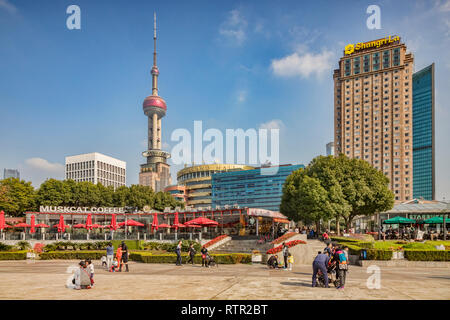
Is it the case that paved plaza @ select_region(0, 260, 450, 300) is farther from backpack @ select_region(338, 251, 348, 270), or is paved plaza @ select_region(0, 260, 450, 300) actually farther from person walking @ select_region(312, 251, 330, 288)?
backpack @ select_region(338, 251, 348, 270)

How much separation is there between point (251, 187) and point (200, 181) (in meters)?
24.7

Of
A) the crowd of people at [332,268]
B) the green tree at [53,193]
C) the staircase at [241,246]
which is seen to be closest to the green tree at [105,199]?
the green tree at [53,193]

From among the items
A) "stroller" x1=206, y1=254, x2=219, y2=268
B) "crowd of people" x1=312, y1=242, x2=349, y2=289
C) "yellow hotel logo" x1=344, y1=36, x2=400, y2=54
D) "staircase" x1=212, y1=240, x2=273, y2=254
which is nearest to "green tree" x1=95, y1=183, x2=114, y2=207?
"staircase" x1=212, y1=240, x2=273, y2=254

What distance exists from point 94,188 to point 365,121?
99148 mm

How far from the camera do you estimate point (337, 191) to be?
45.6m

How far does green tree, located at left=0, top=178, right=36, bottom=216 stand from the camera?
2569 inches

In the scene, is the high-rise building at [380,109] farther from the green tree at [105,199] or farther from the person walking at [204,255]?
the person walking at [204,255]

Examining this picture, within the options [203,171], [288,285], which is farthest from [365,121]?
[288,285]

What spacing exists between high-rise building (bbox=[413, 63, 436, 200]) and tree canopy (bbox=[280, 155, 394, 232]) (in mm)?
125792

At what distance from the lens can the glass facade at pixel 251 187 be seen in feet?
494

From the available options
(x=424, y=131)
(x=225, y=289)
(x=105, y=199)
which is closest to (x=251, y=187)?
(x=424, y=131)

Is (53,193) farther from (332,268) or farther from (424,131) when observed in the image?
(424,131)
